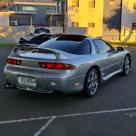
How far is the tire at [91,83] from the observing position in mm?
6879

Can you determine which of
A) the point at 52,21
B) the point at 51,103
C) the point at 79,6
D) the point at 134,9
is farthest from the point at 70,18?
the point at 51,103

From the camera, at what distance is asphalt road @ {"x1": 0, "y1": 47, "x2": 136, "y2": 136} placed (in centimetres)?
501

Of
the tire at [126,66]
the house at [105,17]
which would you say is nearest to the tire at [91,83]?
the tire at [126,66]

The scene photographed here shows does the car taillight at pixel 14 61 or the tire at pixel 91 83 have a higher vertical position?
the car taillight at pixel 14 61

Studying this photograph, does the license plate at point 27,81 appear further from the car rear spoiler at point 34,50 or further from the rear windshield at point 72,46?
the rear windshield at point 72,46

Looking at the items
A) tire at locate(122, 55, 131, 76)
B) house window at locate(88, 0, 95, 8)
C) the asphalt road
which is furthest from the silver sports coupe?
house window at locate(88, 0, 95, 8)

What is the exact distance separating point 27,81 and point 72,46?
4.74ft

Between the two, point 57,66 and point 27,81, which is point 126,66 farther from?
point 27,81

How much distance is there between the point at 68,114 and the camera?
585 centimetres

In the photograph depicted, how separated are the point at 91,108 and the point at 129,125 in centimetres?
115

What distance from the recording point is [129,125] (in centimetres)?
527

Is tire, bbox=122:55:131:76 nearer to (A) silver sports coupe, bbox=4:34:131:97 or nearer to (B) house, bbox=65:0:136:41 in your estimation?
(A) silver sports coupe, bbox=4:34:131:97

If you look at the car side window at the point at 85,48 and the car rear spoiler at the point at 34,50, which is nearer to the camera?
the car rear spoiler at the point at 34,50

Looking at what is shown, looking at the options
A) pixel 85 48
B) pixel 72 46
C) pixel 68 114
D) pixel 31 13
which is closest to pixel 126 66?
pixel 85 48
